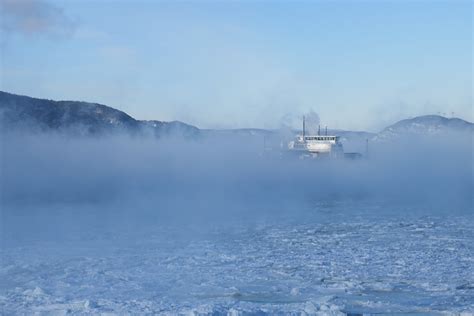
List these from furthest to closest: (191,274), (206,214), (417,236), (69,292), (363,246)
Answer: (206,214) < (417,236) < (363,246) < (191,274) < (69,292)

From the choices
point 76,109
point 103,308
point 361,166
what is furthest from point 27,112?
point 103,308

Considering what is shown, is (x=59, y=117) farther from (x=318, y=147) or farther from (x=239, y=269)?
(x=239, y=269)

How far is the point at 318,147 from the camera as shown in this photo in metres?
57.2

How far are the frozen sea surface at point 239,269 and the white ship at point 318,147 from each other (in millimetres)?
43316

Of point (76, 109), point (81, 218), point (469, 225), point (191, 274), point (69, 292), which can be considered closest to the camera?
point (69, 292)

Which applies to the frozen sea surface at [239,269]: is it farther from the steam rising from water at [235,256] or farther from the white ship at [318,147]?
the white ship at [318,147]

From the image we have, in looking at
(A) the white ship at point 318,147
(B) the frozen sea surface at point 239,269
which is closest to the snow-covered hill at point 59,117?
(A) the white ship at point 318,147

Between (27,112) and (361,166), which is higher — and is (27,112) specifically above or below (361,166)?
above

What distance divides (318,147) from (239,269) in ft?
162

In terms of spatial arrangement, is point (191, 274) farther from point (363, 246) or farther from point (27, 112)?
point (27, 112)

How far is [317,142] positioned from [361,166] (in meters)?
5.01

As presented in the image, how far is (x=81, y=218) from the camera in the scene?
1498cm

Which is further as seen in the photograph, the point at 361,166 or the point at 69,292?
the point at 361,166

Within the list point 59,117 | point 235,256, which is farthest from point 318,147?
point 235,256
